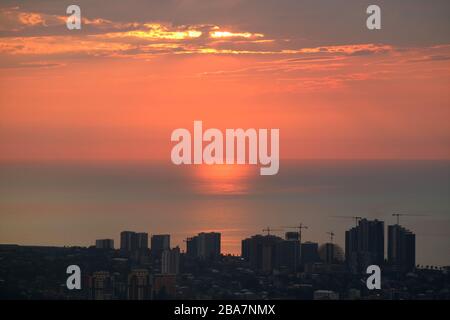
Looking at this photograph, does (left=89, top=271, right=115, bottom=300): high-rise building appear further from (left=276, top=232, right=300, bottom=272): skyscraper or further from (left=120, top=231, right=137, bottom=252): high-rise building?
(left=276, top=232, right=300, bottom=272): skyscraper

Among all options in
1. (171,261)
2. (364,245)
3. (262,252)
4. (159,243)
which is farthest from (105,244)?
(364,245)

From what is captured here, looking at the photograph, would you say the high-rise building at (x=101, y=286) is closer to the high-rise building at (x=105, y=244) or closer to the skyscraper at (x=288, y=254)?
the high-rise building at (x=105, y=244)

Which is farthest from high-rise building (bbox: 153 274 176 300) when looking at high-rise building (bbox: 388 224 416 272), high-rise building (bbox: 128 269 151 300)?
high-rise building (bbox: 388 224 416 272)

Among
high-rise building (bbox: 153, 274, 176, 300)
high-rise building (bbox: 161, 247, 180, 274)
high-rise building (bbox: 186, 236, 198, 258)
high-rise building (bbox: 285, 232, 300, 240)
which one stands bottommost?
high-rise building (bbox: 153, 274, 176, 300)

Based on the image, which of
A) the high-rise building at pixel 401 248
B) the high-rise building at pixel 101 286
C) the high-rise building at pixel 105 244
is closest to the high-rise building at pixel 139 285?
the high-rise building at pixel 101 286
